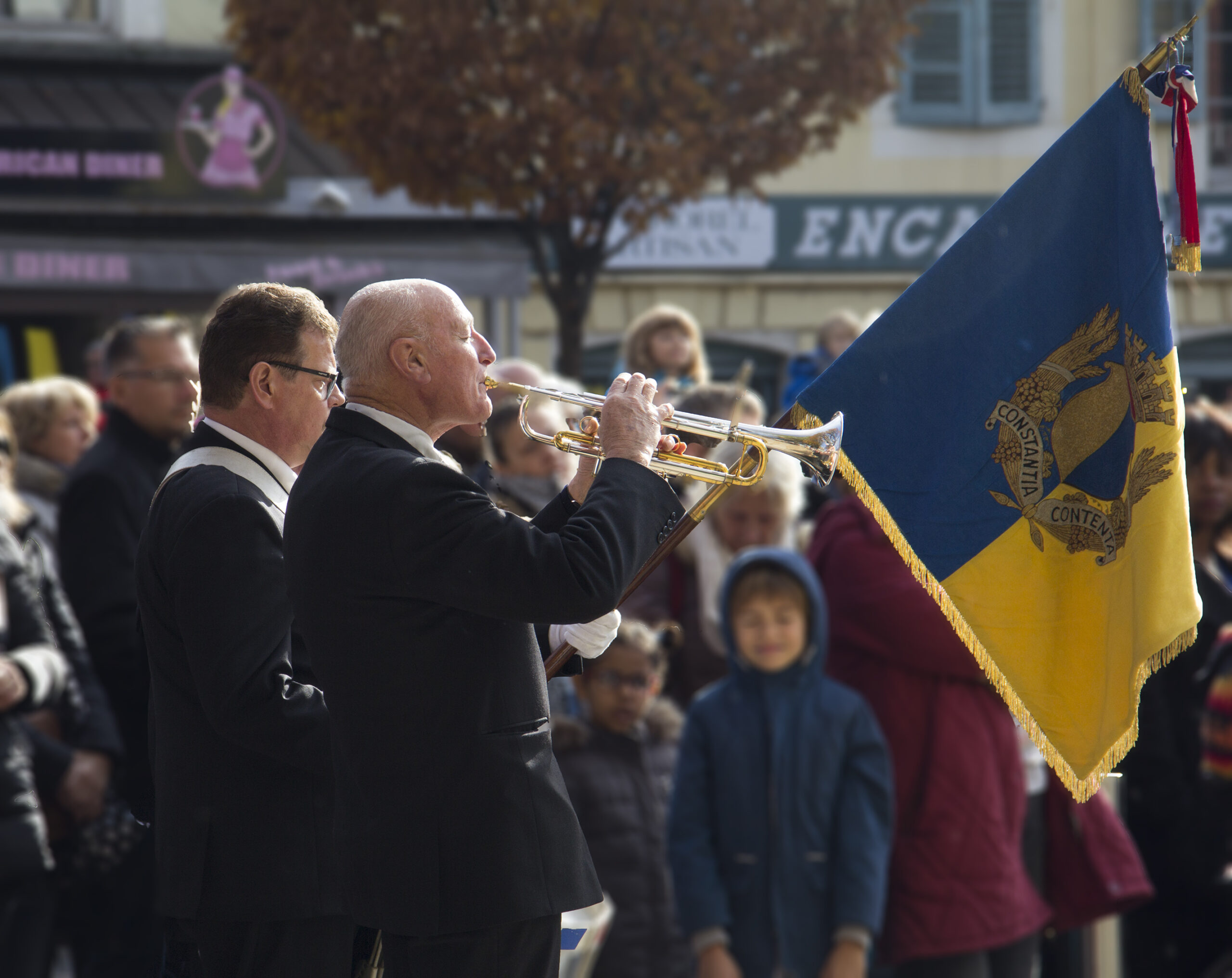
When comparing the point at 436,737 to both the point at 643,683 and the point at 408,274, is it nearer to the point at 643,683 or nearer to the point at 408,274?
the point at 643,683

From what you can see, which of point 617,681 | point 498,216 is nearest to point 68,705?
point 617,681

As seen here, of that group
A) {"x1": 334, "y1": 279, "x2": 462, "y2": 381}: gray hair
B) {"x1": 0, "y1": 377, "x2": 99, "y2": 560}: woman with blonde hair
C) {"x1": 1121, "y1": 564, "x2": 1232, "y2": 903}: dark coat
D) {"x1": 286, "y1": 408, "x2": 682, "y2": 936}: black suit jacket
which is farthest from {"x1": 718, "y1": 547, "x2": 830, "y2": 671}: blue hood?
{"x1": 0, "y1": 377, "x2": 99, "y2": 560}: woman with blonde hair

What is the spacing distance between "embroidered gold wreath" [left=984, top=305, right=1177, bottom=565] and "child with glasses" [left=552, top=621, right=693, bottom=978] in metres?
1.90

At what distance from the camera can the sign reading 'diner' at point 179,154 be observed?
491 inches

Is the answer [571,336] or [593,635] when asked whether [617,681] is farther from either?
[571,336]

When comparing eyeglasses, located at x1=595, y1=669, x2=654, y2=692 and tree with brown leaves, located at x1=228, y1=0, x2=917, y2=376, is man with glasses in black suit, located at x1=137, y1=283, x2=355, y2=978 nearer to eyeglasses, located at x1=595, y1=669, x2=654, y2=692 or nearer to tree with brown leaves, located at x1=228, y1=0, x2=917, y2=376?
eyeglasses, located at x1=595, y1=669, x2=654, y2=692

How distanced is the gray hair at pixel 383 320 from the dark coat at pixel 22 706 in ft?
7.60

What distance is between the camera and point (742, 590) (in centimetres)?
510

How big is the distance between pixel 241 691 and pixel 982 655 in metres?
1.55

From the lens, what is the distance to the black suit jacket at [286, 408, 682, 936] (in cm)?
272

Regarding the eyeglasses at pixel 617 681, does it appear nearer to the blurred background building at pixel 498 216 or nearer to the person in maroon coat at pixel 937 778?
the person in maroon coat at pixel 937 778

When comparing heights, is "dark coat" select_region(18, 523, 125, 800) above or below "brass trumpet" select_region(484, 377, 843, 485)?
below

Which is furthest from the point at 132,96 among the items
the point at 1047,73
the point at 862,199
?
the point at 1047,73

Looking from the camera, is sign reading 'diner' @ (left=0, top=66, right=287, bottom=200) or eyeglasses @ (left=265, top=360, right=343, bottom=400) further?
sign reading 'diner' @ (left=0, top=66, right=287, bottom=200)
